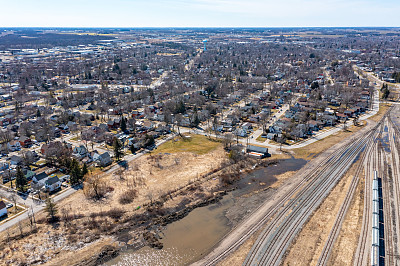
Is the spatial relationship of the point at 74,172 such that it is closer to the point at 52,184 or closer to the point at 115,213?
the point at 52,184

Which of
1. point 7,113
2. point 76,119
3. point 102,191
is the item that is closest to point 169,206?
point 102,191

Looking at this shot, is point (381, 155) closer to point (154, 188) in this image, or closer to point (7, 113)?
point (154, 188)

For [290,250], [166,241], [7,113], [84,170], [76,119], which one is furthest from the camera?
[7,113]

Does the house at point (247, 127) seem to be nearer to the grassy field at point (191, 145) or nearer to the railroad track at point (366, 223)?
the grassy field at point (191, 145)

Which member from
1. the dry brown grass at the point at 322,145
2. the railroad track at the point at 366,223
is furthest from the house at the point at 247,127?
the railroad track at the point at 366,223

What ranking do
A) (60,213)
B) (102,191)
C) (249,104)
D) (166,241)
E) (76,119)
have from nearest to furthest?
(166,241) < (60,213) < (102,191) < (76,119) < (249,104)

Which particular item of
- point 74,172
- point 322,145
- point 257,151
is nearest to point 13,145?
point 74,172
